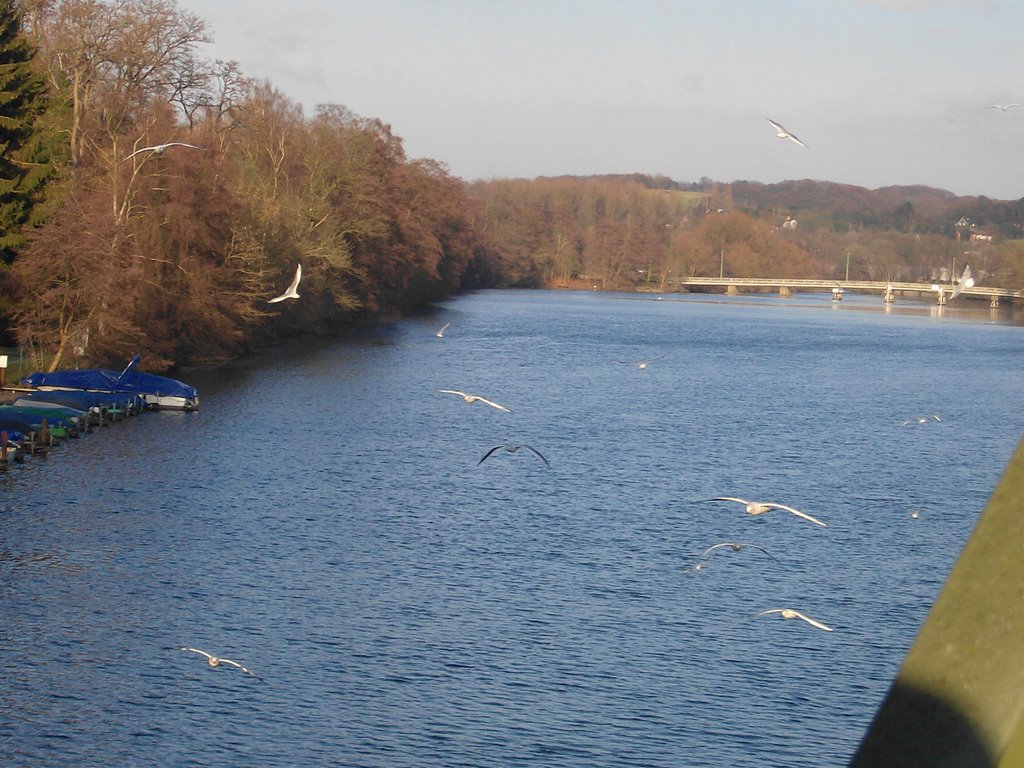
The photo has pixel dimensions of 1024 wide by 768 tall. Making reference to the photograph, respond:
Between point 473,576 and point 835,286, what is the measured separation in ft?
377

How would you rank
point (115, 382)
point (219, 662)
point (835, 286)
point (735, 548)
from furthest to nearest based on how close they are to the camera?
1. point (835, 286)
2. point (115, 382)
3. point (735, 548)
4. point (219, 662)

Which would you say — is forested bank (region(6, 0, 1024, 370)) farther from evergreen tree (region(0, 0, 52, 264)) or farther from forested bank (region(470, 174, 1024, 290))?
forested bank (region(470, 174, 1024, 290))

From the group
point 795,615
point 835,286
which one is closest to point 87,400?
point 795,615

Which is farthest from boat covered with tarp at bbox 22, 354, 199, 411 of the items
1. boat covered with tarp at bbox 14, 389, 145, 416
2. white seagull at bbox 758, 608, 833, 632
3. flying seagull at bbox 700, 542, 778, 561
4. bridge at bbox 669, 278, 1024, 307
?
bridge at bbox 669, 278, 1024, 307

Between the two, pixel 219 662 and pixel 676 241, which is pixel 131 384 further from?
pixel 676 241

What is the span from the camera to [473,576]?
20.8 meters

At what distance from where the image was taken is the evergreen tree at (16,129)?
40.0m

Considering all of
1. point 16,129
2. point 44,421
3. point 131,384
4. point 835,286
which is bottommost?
point 44,421

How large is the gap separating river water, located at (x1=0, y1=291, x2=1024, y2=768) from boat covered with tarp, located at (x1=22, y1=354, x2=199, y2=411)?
42.0 inches

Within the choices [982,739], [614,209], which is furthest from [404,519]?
[614,209]

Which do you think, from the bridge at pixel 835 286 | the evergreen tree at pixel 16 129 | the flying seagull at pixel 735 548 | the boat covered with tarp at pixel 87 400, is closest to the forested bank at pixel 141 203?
the evergreen tree at pixel 16 129

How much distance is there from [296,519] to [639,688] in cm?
1080

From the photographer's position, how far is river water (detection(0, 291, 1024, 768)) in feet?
49.3

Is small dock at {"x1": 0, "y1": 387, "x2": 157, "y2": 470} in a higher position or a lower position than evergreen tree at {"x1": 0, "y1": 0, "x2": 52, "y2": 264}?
lower
